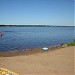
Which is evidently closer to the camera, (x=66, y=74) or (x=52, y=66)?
(x=66, y=74)

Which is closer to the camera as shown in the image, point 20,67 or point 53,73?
point 53,73

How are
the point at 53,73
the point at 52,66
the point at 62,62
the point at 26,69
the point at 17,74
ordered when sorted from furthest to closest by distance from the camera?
the point at 62,62 → the point at 52,66 → the point at 26,69 → the point at 53,73 → the point at 17,74

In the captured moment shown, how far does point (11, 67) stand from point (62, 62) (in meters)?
3.98

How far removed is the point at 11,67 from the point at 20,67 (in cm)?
59

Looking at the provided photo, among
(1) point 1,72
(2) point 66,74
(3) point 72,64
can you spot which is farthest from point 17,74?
(3) point 72,64

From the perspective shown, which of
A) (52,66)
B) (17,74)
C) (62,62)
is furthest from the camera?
(62,62)

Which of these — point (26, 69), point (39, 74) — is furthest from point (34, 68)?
point (39, 74)

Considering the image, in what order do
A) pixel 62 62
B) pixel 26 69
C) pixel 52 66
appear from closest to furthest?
1. pixel 26 69
2. pixel 52 66
3. pixel 62 62

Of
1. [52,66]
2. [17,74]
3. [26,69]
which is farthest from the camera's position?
[52,66]

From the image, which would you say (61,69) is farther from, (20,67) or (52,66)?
(20,67)

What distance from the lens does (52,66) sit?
475 inches

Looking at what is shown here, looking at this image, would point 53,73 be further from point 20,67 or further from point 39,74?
point 20,67

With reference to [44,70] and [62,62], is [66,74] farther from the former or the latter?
[62,62]

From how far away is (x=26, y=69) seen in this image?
A: 11258 mm
